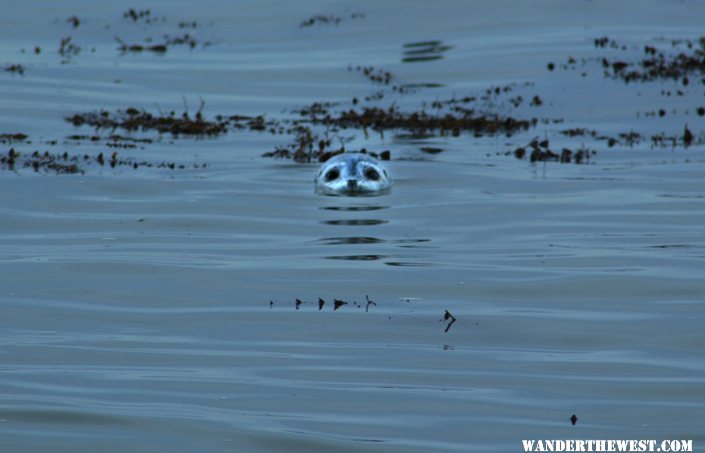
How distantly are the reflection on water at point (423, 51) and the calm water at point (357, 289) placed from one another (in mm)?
4410

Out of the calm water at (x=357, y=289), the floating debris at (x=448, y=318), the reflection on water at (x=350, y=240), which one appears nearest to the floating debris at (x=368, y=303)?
the calm water at (x=357, y=289)

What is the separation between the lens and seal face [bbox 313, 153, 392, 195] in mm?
16641

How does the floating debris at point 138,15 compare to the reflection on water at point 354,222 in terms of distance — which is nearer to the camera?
the reflection on water at point 354,222

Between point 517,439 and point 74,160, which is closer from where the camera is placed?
point 517,439

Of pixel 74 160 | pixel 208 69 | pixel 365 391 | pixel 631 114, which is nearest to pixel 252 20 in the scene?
pixel 208 69

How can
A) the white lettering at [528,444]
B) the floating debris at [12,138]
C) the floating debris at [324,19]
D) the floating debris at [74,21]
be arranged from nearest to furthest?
the white lettering at [528,444], the floating debris at [12,138], the floating debris at [324,19], the floating debris at [74,21]

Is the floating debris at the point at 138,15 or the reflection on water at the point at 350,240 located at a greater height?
the floating debris at the point at 138,15

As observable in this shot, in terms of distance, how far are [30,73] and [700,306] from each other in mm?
20591

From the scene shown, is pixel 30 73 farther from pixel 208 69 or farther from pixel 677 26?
pixel 677 26

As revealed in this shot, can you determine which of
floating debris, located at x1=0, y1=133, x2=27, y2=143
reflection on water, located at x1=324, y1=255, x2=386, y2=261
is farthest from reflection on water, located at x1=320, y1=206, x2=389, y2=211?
floating debris, located at x1=0, y1=133, x2=27, y2=143

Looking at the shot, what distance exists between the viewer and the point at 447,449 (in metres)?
6.62

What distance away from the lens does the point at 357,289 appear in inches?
419

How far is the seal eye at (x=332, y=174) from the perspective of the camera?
17.0 meters

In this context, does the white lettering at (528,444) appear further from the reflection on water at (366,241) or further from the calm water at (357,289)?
the reflection on water at (366,241)
